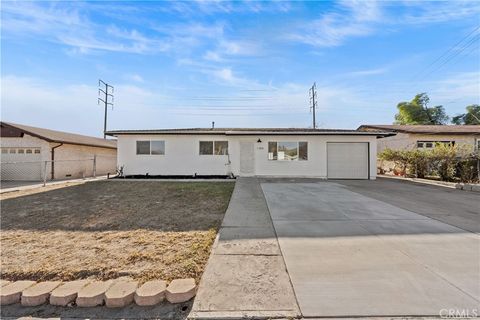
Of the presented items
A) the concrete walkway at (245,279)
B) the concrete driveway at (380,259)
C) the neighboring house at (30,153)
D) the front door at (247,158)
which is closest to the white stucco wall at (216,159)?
the front door at (247,158)

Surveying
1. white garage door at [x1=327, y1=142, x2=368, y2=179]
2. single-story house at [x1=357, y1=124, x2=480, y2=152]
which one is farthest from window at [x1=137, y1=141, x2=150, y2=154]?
single-story house at [x1=357, y1=124, x2=480, y2=152]

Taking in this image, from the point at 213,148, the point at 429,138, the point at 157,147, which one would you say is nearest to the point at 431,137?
the point at 429,138

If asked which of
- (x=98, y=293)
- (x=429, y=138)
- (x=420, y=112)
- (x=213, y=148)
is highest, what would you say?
(x=420, y=112)

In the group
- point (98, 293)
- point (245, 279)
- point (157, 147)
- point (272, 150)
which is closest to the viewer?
point (98, 293)

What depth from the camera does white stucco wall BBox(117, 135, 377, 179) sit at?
14.5 meters

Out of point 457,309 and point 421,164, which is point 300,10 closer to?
point 457,309

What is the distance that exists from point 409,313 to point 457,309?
53cm

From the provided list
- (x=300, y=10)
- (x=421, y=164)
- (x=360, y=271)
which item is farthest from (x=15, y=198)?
(x=421, y=164)

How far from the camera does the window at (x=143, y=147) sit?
48.6 ft

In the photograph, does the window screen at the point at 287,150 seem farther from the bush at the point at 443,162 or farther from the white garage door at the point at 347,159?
the bush at the point at 443,162

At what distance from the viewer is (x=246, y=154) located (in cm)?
1459

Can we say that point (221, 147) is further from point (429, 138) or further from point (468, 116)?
point (468, 116)

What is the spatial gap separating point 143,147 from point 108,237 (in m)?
11.1

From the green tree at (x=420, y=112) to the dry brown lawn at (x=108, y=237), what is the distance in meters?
42.8
